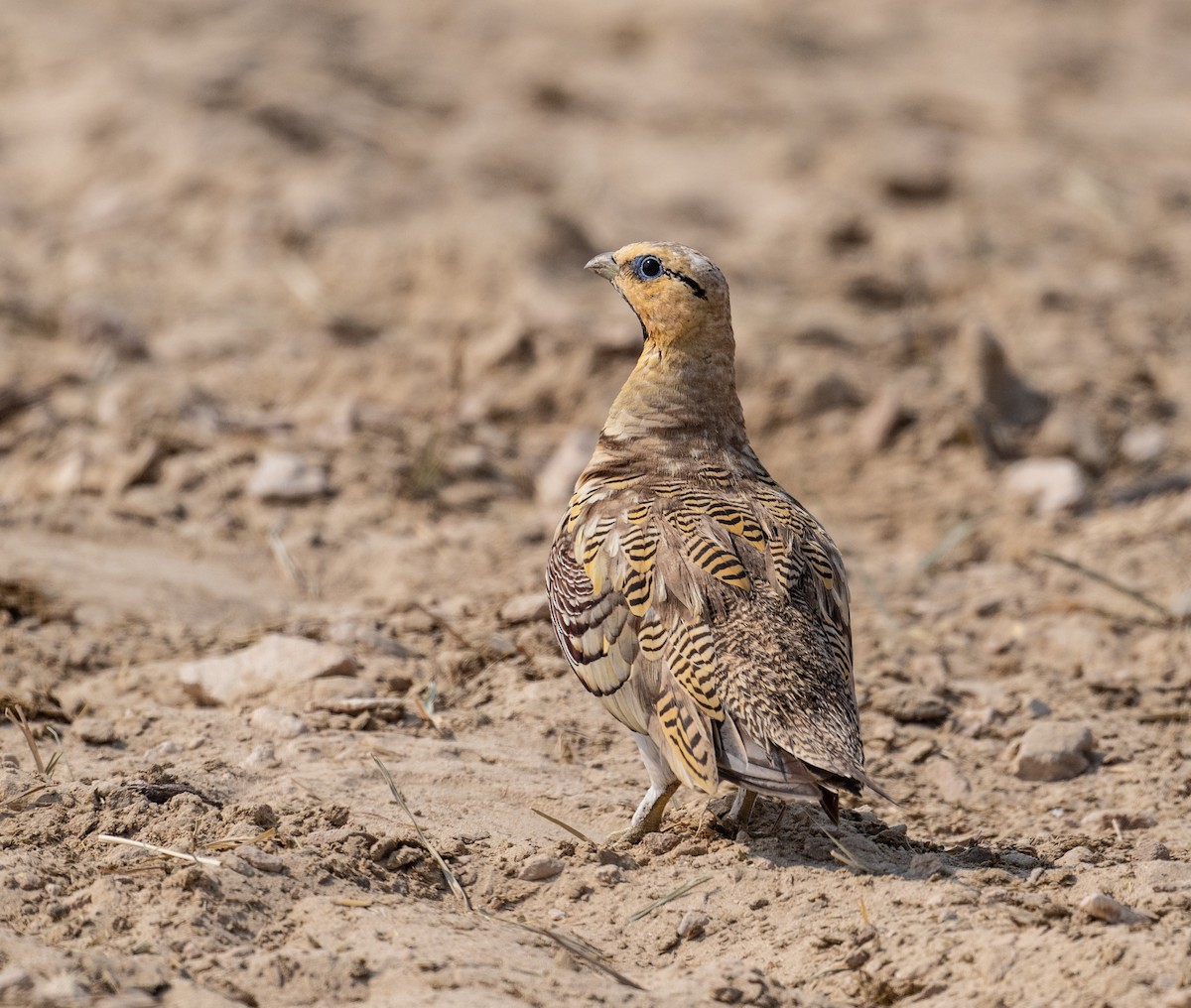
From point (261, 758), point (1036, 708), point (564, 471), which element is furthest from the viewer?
point (564, 471)

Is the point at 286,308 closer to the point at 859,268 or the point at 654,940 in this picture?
the point at 859,268

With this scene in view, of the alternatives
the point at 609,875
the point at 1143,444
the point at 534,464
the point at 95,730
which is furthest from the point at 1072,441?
the point at 95,730

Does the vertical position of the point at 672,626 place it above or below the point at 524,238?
above

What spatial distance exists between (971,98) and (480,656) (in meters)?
8.85

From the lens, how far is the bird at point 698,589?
13.5 ft

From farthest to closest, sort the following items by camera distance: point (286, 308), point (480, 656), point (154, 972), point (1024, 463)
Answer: point (286, 308) → point (1024, 463) → point (480, 656) → point (154, 972)

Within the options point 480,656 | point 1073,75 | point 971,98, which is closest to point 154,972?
point 480,656

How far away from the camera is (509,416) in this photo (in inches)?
327

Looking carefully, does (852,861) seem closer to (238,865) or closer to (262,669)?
(238,865)

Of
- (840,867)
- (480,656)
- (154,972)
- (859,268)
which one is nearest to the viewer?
(154,972)

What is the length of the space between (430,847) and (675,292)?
2054 mm

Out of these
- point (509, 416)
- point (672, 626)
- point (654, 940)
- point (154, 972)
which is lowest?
point (509, 416)

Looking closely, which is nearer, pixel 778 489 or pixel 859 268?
pixel 778 489

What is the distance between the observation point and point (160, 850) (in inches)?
157
